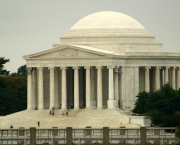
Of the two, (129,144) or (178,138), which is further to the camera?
(129,144)

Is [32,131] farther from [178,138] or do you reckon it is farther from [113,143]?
[178,138]

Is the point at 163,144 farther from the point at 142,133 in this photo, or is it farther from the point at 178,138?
the point at 178,138

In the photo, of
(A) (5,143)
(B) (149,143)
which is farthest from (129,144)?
(A) (5,143)

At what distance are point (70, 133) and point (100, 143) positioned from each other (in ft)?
14.9

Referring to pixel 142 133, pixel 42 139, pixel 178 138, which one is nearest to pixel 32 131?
pixel 42 139

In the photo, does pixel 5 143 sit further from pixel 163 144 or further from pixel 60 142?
pixel 163 144

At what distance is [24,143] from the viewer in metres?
195

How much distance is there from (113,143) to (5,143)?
15360 mm

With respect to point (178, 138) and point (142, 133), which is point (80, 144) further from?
point (178, 138)

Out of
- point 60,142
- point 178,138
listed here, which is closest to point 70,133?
point 60,142

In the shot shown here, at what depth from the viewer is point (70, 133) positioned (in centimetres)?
19762

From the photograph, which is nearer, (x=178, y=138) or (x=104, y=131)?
(x=178, y=138)

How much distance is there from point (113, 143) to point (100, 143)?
6.11 feet

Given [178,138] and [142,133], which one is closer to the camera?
[178,138]
